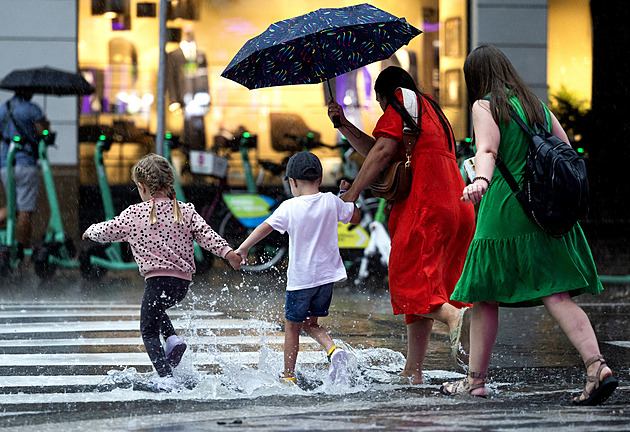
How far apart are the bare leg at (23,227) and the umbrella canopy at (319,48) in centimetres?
717

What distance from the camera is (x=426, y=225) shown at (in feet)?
17.1

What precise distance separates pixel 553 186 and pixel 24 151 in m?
9.07

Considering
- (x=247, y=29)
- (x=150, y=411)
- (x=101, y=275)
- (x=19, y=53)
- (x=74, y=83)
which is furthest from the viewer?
(x=247, y=29)

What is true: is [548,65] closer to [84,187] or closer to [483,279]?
[84,187]

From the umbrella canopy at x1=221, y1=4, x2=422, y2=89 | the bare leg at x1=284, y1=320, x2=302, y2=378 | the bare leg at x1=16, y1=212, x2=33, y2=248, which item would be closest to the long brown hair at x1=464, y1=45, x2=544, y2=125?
the umbrella canopy at x1=221, y1=4, x2=422, y2=89

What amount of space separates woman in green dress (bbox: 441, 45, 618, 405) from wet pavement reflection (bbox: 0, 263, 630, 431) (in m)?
0.33

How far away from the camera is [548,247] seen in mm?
4715

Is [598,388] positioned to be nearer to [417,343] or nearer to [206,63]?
[417,343]

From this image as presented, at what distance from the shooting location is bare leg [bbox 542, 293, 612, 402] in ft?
15.1

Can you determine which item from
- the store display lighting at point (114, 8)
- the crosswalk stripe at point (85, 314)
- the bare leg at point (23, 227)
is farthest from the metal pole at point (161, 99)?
the crosswalk stripe at point (85, 314)

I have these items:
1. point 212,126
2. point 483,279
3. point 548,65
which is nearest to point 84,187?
point 212,126

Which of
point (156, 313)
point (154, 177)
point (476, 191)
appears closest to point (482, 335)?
point (476, 191)

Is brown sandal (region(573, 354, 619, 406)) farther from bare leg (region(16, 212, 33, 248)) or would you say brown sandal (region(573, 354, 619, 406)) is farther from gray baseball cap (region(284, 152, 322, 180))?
bare leg (region(16, 212, 33, 248))

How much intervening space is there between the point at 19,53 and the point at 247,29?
355 centimetres
